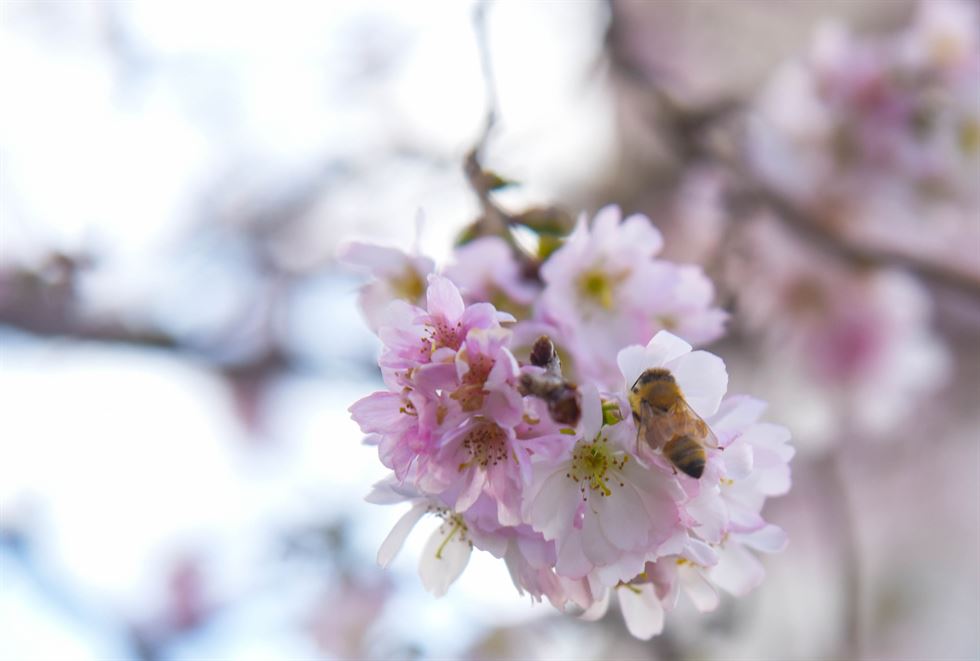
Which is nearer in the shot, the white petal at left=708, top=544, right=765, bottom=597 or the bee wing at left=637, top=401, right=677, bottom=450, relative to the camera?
the bee wing at left=637, top=401, right=677, bottom=450

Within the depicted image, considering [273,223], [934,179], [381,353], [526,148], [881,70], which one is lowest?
[273,223]

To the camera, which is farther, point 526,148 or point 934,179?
point 526,148

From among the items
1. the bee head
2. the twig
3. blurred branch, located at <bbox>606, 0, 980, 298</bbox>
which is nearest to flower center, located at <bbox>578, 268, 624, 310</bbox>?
the bee head

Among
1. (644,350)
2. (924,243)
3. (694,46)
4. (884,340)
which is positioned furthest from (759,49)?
(644,350)

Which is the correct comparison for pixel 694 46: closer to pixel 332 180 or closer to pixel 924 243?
pixel 924 243

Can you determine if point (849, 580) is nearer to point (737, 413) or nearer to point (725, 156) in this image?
point (725, 156)

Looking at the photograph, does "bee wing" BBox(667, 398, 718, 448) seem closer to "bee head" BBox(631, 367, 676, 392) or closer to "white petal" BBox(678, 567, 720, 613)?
"bee head" BBox(631, 367, 676, 392)

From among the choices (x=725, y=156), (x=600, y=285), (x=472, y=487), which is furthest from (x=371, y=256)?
(x=725, y=156)
